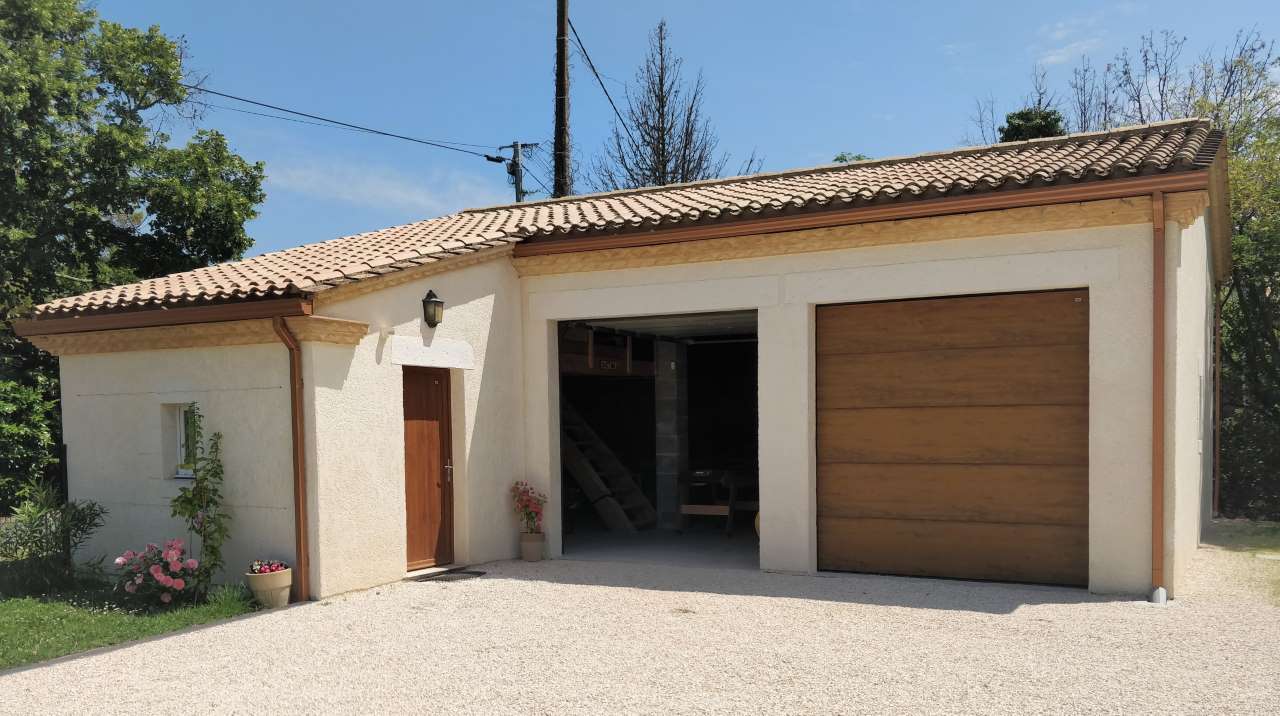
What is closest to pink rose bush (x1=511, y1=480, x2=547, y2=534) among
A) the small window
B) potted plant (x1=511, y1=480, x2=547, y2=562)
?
potted plant (x1=511, y1=480, x2=547, y2=562)

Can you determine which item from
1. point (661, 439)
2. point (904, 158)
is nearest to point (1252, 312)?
point (904, 158)

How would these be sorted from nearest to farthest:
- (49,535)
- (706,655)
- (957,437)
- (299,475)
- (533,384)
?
(706,655)
(299,475)
(957,437)
(49,535)
(533,384)

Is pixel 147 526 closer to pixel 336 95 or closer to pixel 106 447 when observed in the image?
pixel 106 447

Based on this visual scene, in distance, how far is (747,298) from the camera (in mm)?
9016

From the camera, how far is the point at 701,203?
10.1 metres

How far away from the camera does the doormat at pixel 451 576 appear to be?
8680 millimetres

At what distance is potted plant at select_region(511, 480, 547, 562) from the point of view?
990 cm

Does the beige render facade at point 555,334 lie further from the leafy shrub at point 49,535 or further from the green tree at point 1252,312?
the green tree at point 1252,312

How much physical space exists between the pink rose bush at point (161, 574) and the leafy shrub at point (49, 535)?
137cm

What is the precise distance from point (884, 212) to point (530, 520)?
4.92 metres

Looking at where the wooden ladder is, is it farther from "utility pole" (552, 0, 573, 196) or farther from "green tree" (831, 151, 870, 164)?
"green tree" (831, 151, 870, 164)

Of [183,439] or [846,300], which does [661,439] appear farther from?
[183,439]

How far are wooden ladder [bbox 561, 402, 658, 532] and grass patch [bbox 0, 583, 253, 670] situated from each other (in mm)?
5516

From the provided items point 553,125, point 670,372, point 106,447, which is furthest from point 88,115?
point 670,372
